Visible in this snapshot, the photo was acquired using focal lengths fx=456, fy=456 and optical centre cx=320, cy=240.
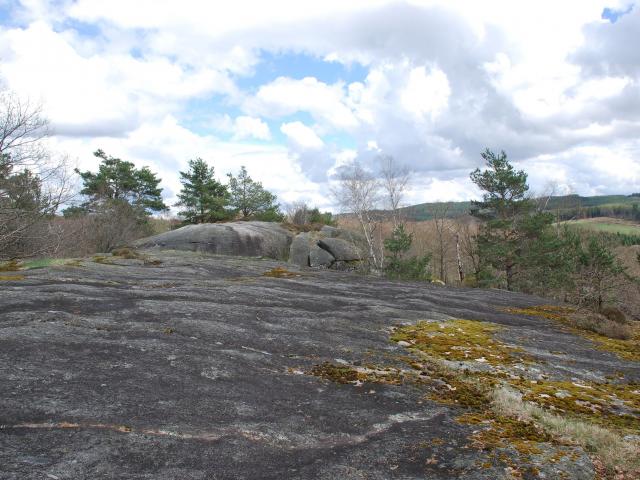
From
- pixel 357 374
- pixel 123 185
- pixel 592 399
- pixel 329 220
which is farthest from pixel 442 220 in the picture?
pixel 357 374

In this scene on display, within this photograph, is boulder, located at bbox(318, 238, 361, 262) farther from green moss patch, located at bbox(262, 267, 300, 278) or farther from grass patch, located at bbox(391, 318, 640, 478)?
grass patch, located at bbox(391, 318, 640, 478)

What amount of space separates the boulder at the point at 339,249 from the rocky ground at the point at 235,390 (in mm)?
28352

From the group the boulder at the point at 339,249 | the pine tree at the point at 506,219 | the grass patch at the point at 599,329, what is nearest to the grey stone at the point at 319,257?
the boulder at the point at 339,249

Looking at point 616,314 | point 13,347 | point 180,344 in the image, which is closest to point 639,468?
point 180,344

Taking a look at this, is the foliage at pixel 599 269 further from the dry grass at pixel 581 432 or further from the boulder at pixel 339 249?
the dry grass at pixel 581 432

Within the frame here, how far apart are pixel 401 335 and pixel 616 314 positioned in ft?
32.6

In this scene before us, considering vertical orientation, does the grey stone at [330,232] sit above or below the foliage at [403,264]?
above

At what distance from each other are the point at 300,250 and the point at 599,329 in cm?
2932

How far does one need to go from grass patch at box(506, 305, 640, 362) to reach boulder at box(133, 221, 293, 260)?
25479 mm

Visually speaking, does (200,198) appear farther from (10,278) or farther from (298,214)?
(10,278)

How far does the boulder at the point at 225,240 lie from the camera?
36.9 m

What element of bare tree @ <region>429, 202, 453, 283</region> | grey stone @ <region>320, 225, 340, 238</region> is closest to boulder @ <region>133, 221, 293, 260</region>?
grey stone @ <region>320, 225, 340, 238</region>

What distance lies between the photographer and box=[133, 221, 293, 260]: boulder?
36875 millimetres

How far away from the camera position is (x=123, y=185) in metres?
52.5
